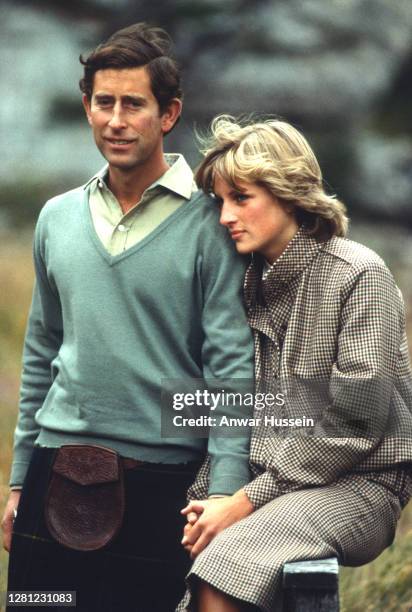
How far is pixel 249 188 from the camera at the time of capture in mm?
3670

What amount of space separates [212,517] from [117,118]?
1120 millimetres

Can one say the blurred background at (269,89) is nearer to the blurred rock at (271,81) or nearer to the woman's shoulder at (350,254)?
the blurred rock at (271,81)

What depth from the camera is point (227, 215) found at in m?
3.69

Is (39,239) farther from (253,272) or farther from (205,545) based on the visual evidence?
(205,545)

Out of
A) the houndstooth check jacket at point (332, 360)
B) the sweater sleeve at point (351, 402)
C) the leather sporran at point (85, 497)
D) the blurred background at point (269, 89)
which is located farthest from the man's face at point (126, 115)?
the blurred background at point (269, 89)

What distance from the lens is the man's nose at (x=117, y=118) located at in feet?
12.2

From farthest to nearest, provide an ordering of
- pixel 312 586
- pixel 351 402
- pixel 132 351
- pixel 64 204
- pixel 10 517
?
pixel 10 517 → pixel 64 204 → pixel 132 351 → pixel 351 402 → pixel 312 586

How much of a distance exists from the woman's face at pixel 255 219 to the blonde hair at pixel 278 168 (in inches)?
1.0

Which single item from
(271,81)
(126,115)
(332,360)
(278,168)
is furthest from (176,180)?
(271,81)

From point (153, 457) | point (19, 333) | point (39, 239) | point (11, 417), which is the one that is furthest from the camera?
point (19, 333)

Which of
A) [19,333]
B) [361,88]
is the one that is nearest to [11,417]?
[19,333]

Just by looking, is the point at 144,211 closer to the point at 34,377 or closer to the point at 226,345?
the point at 226,345

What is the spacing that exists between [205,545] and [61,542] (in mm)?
496

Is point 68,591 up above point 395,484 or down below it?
below
